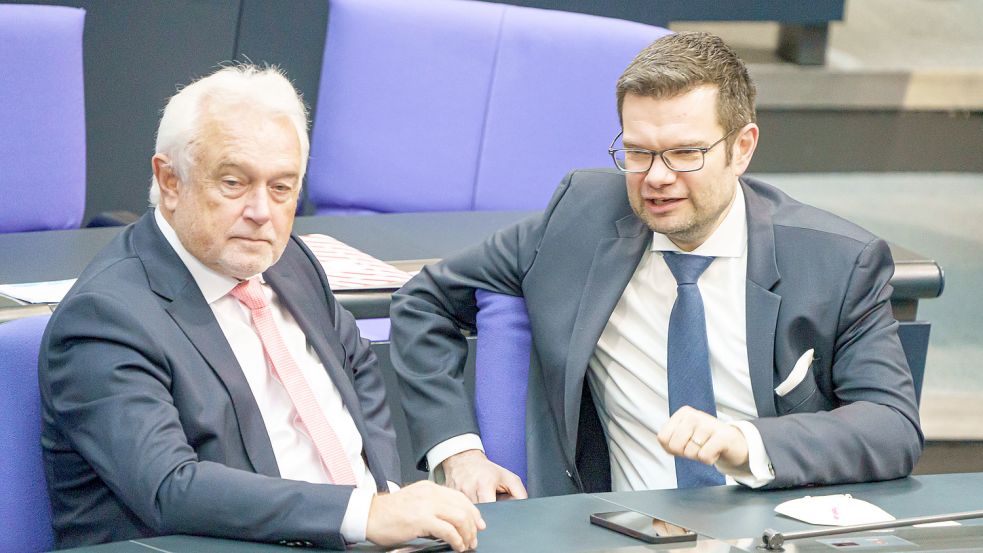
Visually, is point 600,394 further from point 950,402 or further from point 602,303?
point 950,402

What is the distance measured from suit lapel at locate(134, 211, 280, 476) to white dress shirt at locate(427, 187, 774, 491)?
1.34 ft

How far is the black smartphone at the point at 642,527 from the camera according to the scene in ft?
5.25

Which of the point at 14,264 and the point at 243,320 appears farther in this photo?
the point at 14,264

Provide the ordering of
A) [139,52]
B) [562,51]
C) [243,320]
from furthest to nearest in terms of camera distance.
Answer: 1. [139,52]
2. [562,51]
3. [243,320]

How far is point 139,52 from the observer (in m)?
4.02

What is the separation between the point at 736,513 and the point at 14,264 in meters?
1.60

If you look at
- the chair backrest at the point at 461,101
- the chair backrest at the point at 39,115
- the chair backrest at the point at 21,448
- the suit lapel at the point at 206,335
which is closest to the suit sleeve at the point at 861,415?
the suit lapel at the point at 206,335

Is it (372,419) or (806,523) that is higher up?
(806,523)

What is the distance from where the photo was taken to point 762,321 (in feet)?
7.11

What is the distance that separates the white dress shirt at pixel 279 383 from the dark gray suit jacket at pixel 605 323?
18 centimetres

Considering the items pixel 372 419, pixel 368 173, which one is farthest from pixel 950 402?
pixel 372 419

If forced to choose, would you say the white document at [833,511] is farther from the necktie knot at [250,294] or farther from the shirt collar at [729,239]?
the necktie knot at [250,294]

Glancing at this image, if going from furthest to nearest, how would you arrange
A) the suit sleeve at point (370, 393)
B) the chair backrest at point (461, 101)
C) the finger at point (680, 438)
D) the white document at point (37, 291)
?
the chair backrest at point (461, 101), the white document at point (37, 291), the suit sleeve at point (370, 393), the finger at point (680, 438)

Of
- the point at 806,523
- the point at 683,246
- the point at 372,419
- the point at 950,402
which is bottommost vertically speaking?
the point at 950,402
